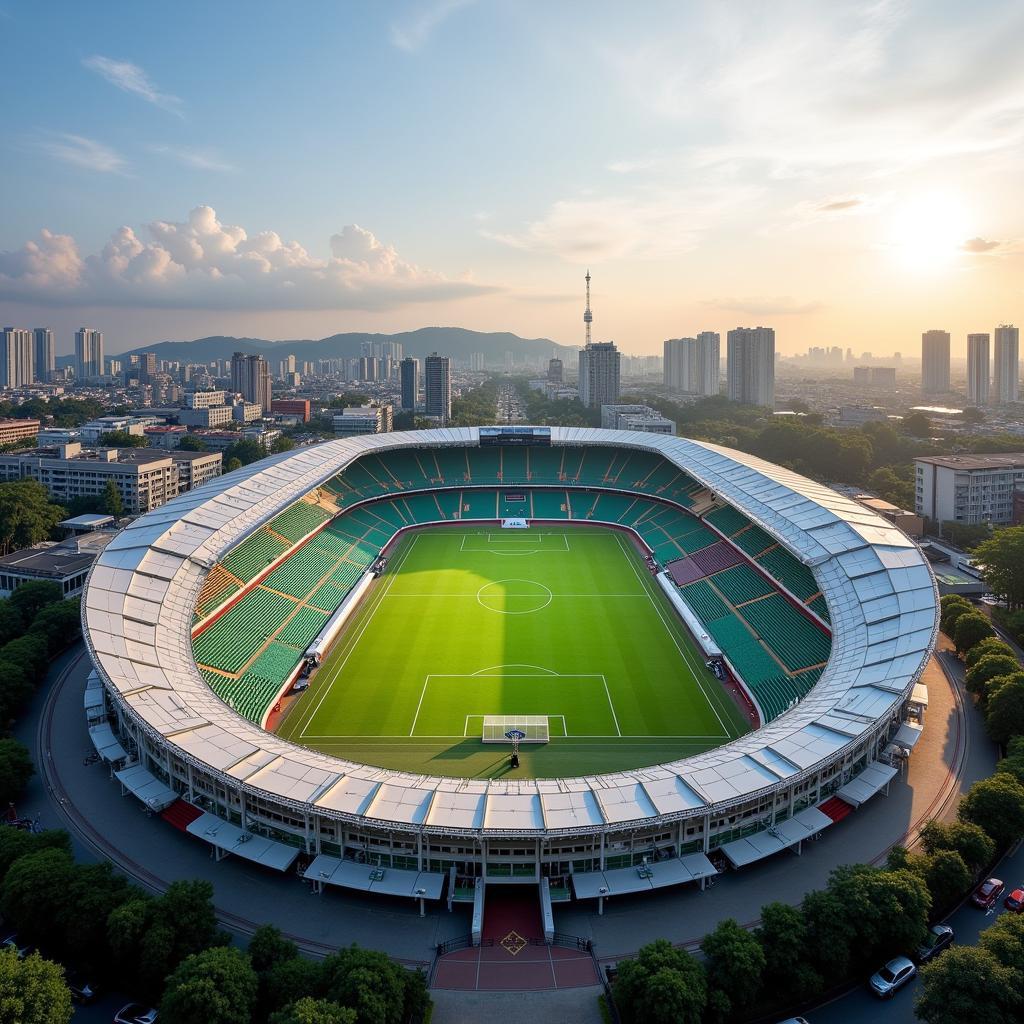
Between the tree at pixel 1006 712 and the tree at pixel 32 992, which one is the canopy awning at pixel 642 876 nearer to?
the tree at pixel 32 992

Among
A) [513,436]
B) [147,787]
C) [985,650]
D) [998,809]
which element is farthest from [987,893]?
[513,436]

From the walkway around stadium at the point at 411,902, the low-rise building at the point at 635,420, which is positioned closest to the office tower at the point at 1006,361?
the low-rise building at the point at 635,420

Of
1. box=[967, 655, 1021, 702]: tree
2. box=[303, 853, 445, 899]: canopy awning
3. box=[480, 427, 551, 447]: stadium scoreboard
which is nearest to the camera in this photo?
box=[303, 853, 445, 899]: canopy awning

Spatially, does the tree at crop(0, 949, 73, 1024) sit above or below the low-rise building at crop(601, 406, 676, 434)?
below

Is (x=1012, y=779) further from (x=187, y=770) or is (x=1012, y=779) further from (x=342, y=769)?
(x=187, y=770)

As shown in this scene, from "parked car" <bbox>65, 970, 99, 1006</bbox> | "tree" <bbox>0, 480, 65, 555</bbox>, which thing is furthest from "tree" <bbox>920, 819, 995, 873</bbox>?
"tree" <bbox>0, 480, 65, 555</bbox>

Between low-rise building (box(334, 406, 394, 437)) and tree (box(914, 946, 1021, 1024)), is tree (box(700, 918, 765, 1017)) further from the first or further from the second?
low-rise building (box(334, 406, 394, 437))

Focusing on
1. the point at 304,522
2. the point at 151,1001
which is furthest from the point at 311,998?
the point at 304,522
